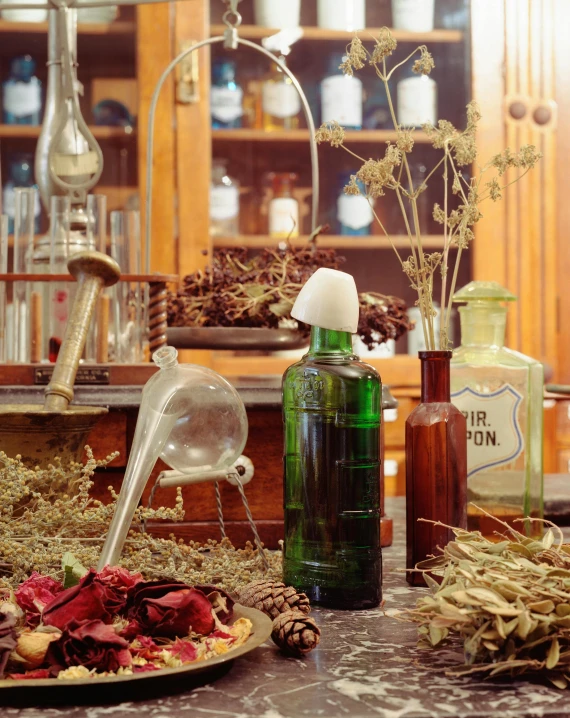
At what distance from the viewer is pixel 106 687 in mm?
502

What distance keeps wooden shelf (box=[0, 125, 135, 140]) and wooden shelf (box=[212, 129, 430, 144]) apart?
8.9 inches

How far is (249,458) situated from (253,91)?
5.18ft

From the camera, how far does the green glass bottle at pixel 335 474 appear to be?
0.74 metres

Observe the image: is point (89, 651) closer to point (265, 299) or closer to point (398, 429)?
point (265, 299)

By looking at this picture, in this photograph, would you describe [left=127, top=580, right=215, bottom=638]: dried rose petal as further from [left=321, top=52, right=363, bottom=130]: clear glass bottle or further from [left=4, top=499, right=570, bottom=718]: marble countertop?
[left=321, top=52, right=363, bottom=130]: clear glass bottle

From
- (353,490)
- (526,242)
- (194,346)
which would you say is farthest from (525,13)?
(353,490)

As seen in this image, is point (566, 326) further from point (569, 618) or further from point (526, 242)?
point (569, 618)

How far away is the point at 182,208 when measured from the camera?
7.34 feet

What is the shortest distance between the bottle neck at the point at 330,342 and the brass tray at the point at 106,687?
30 cm

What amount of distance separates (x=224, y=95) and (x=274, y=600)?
1866 mm

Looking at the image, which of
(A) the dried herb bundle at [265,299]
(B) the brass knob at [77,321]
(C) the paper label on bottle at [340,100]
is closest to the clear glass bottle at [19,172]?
(C) the paper label on bottle at [340,100]

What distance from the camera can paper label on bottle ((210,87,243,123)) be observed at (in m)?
2.32

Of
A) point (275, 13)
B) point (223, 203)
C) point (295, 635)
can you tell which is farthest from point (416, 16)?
point (295, 635)

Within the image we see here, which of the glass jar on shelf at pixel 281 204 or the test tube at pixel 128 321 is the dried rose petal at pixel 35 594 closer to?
the test tube at pixel 128 321
